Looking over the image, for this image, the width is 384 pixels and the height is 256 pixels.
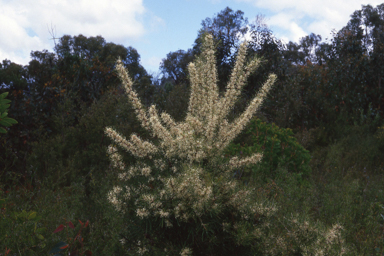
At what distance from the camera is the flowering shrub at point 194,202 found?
219 cm

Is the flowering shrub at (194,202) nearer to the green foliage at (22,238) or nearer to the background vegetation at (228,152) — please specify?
the background vegetation at (228,152)

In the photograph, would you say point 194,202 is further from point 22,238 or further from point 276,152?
point 276,152

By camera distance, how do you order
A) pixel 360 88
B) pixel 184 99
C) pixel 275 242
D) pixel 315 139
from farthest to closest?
pixel 360 88, pixel 315 139, pixel 184 99, pixel 275 242

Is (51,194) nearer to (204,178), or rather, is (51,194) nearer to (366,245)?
(204,178)

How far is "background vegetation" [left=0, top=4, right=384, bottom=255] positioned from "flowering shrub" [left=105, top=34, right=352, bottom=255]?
769 millimetres

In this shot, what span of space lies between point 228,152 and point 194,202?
12.6 feet

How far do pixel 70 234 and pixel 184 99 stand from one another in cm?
504

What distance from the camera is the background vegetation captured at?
13.1 feet

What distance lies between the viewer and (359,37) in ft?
43.4

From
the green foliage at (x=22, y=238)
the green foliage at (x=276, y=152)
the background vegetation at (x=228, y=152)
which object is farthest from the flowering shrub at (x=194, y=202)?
the green foliage at (x=276, y=152)

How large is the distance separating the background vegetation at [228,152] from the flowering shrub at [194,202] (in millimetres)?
769

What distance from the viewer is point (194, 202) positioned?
216cm

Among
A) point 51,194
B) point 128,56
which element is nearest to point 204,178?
point 51,194

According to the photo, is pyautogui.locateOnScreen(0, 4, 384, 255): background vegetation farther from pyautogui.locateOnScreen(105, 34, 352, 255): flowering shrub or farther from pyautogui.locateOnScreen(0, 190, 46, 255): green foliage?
pyautogui.locateOnScreen(105, 34, 352, 255): flowering shrub
